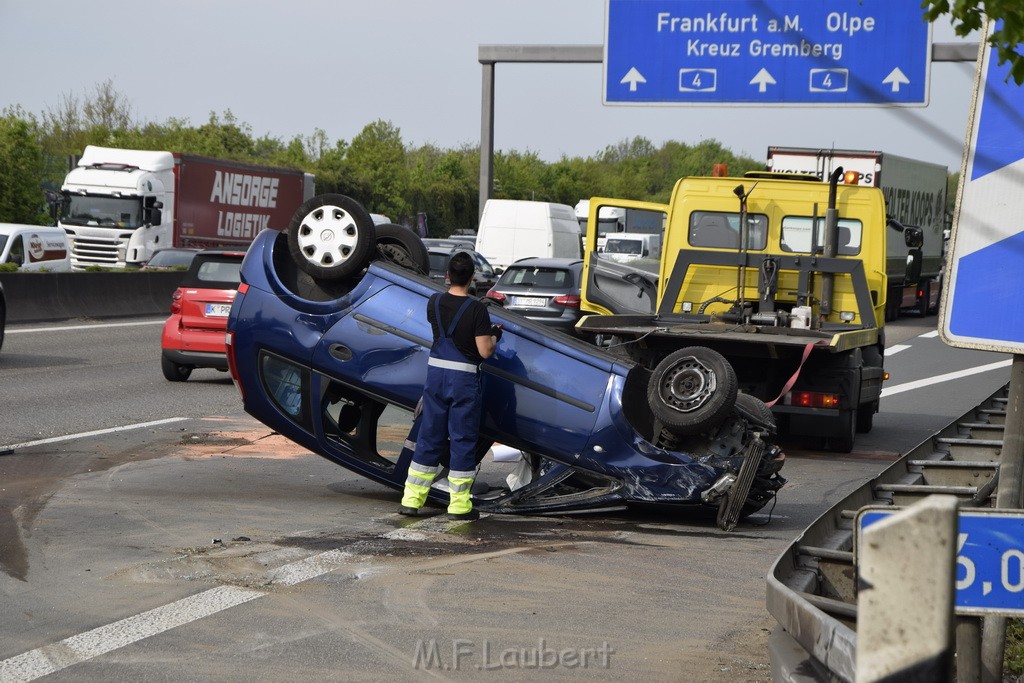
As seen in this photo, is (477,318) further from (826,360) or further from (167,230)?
(167,230)

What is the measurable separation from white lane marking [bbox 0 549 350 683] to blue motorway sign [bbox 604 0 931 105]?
14523 mm

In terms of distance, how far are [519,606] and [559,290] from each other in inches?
649

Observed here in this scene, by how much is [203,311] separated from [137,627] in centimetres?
1052

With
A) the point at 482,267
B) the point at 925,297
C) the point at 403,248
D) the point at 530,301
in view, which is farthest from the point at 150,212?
the point at 403,248

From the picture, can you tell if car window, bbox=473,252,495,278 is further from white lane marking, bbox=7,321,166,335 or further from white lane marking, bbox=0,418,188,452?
white lane marking, bbox=0,418,188,452

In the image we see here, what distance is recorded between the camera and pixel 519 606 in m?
6.28

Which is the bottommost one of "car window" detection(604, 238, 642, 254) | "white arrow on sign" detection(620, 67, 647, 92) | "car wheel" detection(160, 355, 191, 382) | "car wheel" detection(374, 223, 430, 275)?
"car wheel" detection(160, 355, 191, 382)

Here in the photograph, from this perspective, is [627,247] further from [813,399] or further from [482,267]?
[813,399]

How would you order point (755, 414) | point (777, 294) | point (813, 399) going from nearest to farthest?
1. point (755, 414)
2. point (813, 399)
3. point (777, 294)

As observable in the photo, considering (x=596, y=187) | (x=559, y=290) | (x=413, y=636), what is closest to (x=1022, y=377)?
(x=413, y=636)

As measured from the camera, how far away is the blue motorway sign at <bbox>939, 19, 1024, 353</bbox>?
3.29 metres

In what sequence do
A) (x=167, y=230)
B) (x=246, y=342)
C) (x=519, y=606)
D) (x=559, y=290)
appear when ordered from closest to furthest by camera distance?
1. (x=519, y=606)
2. (x=246, y=342)
3. (x=559, y=290)
4. (x=167, y=230)

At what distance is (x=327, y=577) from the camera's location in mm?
6703
